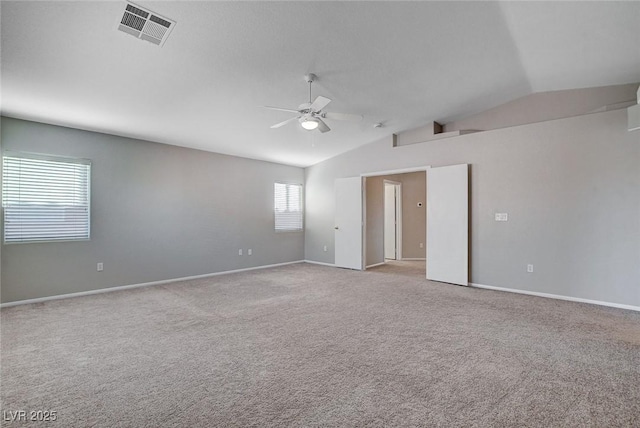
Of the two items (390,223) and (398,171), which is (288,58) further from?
(390,223)

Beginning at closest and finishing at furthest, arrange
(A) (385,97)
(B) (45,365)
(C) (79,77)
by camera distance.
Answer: (B) (45,365), (C) (79,77), (A) (385,97)

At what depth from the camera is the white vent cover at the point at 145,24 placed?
7.98 feet

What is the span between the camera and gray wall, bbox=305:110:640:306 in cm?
403

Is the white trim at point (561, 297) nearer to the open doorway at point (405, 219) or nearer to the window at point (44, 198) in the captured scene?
the open doorway at point (405, 219)

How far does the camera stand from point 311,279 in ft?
19.1

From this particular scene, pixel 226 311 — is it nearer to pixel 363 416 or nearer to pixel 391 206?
pixel 363 416

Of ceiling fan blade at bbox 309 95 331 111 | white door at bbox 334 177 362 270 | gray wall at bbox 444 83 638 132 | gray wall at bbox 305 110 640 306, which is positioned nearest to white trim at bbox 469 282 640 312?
gray wall at bbox 305 110 640 306

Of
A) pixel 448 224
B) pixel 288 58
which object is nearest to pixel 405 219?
pixel 448 224

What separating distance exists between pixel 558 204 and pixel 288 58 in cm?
436

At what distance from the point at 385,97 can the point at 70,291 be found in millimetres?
5600

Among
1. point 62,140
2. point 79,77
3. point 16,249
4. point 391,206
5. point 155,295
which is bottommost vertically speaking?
point 155,295

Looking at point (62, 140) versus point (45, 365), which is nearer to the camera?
point (45, 365)

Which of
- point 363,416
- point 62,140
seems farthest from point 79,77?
point 363,416

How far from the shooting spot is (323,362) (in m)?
2.53
